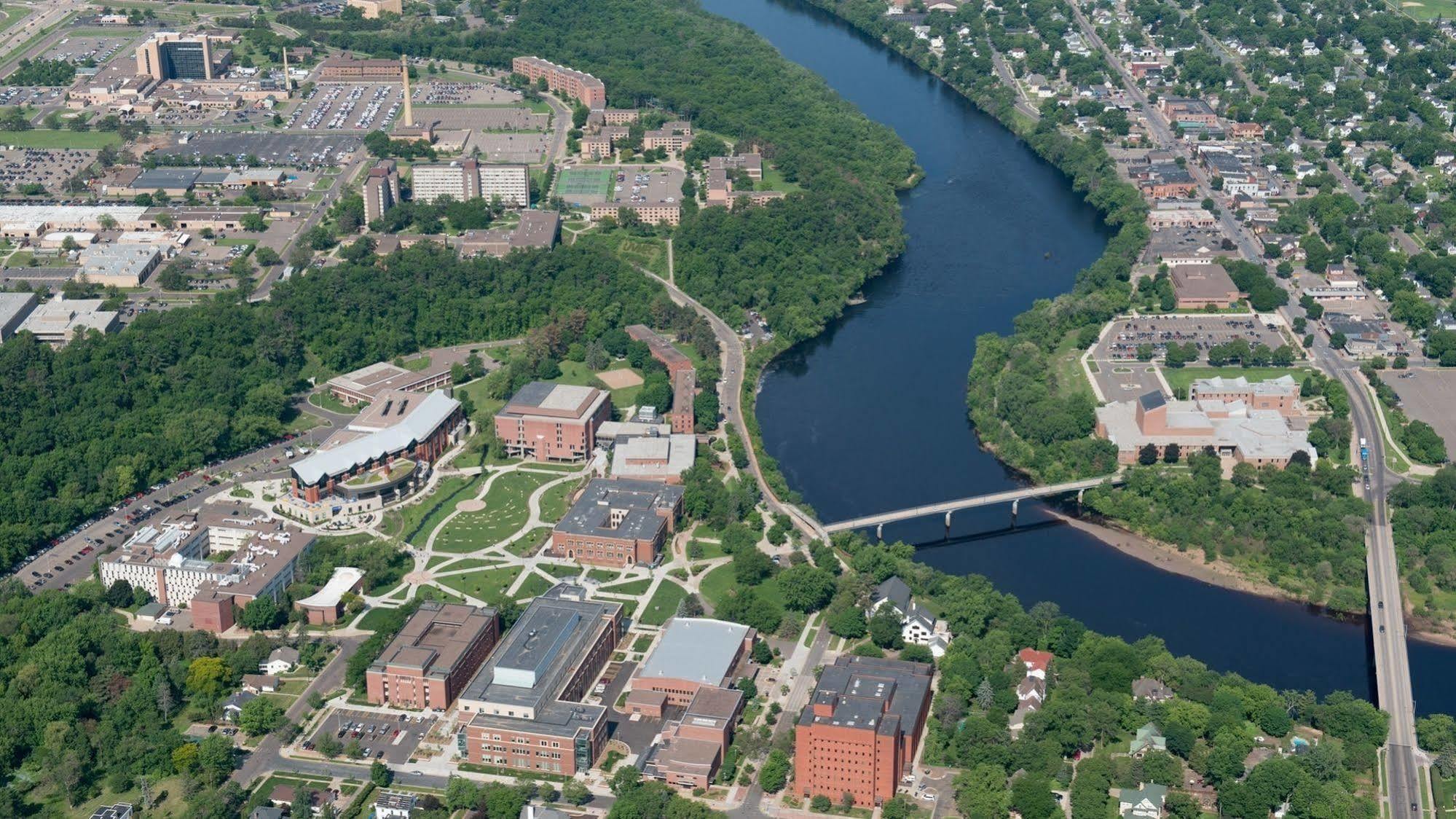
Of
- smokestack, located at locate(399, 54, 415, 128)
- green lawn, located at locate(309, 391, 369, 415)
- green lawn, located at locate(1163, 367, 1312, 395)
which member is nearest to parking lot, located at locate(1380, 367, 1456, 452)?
green lawn, located at locate(1163, 367, 1312, 395)

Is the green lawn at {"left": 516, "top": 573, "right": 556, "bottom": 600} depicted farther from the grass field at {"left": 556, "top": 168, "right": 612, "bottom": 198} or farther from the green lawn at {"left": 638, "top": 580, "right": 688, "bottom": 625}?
the grass field at {"left": 556, "top": 168, "right": 612, "bottom": 198}

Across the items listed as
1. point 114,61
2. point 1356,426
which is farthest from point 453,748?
point 114,61

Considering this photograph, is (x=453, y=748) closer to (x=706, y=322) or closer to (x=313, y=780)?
(x=313, y=780)

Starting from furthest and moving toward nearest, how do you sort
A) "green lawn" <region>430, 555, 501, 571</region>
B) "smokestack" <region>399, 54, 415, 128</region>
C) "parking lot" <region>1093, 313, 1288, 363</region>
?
"smokestack" <region>399, 54, 415, 128</region>, "parking lot" <region>1093, 313, 1288, 363</region>, "green lawn" <region>430, 555, 501, 571</region>

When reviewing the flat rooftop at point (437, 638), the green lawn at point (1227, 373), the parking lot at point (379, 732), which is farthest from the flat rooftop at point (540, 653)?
the green lawn at point (1227, 373)

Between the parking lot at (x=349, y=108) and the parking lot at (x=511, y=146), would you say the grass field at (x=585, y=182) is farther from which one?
the parking lot at (x=349, y=108)

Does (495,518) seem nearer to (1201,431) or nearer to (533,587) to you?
(533,587)

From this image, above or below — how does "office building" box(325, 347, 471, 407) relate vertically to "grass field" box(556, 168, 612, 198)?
below
